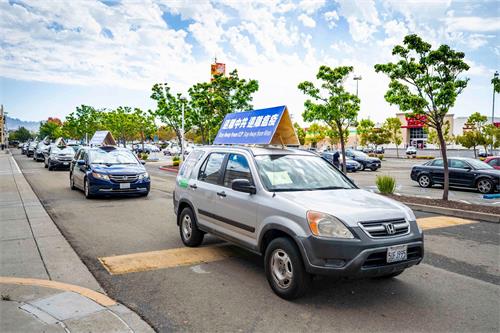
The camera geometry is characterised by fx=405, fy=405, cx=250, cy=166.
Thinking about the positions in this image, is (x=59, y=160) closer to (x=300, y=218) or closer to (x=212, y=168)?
(x=212, y=168)

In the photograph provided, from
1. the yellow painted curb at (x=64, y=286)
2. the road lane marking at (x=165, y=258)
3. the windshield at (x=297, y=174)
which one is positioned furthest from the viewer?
the road lane marking at (x=165, y=258)

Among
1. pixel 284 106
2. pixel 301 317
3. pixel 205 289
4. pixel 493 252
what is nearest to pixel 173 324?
pixel 205 289

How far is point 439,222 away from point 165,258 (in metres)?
6.62

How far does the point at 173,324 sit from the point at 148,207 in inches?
291

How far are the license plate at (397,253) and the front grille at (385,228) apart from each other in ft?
0.45

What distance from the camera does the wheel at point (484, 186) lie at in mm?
15508

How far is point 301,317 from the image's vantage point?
160 inches

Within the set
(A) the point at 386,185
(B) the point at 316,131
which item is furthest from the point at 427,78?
(B) the point at 316,131

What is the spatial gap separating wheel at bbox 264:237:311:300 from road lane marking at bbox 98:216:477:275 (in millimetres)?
1342

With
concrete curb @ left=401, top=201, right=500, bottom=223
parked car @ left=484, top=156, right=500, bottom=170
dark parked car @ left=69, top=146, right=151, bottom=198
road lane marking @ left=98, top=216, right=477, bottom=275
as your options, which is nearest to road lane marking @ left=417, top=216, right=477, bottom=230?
concrete curb @ left=401, top=201, right=500, bottom=223

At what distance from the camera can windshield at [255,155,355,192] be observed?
5.14 meters

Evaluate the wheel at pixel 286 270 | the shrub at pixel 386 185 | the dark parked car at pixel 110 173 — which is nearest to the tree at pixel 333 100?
the shrub at pixel 386 185

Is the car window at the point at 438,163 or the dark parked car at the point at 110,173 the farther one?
the car window at the point at 438,163

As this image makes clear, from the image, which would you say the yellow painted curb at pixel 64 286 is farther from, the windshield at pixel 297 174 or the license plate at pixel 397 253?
the license plate at pixel 397 253
